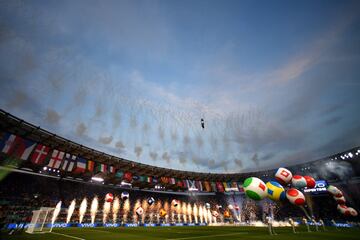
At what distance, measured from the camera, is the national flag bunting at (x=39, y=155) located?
2261 cm

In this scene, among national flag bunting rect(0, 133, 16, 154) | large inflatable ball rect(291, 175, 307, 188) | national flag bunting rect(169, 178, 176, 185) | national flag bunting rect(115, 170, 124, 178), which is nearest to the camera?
large inflatable ball rect(291, 175, 307, 188)

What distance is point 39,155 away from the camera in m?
23.1

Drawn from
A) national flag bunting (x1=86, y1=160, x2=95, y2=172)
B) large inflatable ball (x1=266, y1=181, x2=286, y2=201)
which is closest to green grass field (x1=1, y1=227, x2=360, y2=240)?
large inflatable ball (x1=266, y1=181, x2=286, y2=201)

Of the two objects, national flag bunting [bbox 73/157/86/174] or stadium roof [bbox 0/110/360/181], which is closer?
stadium roof [bbox 0/110/360/181]

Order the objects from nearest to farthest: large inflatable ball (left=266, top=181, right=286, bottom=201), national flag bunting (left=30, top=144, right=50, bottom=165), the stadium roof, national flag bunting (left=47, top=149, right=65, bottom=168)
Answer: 1. large inflatable ball (left=266, top=181, right=286, bottom=201)
2. the stadium roof
3. national flag bunting (left=30, top=144, right=50, bottom=165)
4. national flag bunting (left=47, top=149, right=65, bottom=168)

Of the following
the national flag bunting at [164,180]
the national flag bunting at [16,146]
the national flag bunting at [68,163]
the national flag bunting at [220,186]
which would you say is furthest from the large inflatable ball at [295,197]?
the national flag bunting at [220,186]

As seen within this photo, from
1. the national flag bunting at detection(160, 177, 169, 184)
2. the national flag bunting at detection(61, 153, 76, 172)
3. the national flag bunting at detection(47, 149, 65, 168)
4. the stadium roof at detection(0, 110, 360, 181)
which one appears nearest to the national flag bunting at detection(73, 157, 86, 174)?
the national flag bunting at detection(61, 153, 76, 172)

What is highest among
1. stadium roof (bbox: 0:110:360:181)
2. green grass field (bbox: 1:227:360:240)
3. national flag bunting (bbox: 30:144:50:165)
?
stadium roof (bbox: 0:110:360:181)

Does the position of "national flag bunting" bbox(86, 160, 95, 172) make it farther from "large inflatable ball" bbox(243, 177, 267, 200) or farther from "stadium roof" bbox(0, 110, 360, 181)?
"large inflatable ball" bbox(243, 177, 267, 200)

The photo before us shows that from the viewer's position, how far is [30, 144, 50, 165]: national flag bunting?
2261 cm

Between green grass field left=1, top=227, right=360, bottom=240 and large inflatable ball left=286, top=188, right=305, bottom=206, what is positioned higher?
large inflatable ball left=286, top=188, right=305, bottom=206

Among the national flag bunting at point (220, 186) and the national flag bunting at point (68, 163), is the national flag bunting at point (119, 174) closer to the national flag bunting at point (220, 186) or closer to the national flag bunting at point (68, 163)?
the national flag bunting at point (68, 163)

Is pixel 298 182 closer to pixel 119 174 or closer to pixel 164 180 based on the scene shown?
pixel 119 174

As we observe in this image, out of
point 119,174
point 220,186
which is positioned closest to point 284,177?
point 119,174
